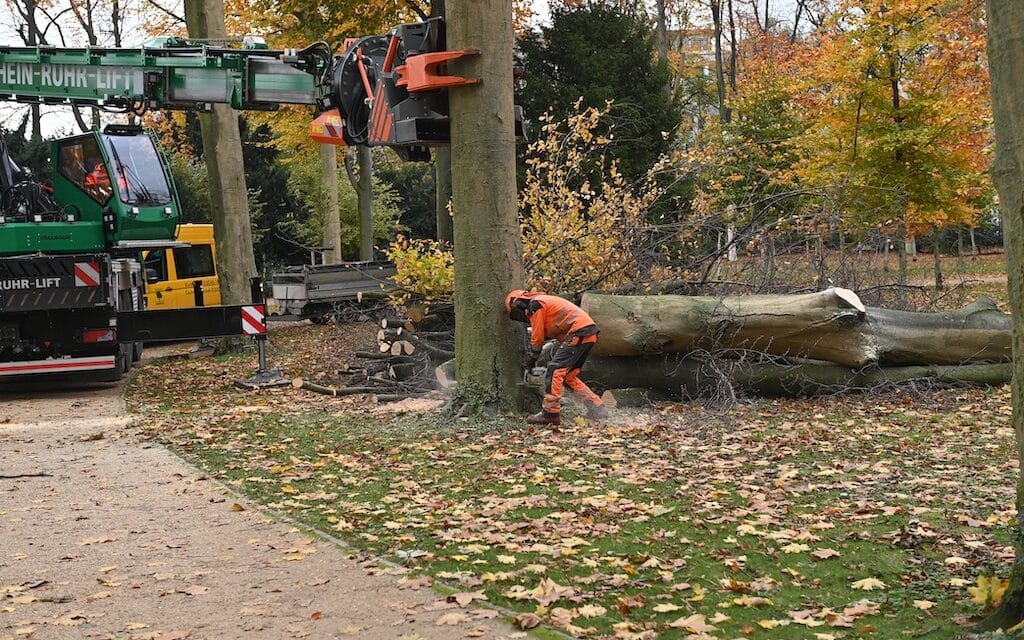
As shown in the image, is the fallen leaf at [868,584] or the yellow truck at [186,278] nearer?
the fallen leaf at [868,584]

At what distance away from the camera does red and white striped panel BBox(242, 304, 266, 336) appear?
1541 cm

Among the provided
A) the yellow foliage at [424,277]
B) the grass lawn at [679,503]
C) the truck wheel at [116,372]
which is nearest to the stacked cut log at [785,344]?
the grass lawn at [679,503]

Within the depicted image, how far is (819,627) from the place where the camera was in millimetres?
4719

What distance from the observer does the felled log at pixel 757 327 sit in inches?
435

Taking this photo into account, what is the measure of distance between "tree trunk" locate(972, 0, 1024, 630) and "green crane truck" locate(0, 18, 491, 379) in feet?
21.0

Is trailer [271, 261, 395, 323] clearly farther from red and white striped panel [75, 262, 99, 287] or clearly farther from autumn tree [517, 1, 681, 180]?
red and white striped panel [75, 262, 99, 287]

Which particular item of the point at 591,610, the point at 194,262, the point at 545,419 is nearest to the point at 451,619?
the point at 591,610

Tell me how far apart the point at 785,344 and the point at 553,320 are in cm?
252

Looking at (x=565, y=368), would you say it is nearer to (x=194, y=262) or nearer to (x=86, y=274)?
(x=86, y=274)

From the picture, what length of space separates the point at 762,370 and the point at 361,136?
4.94 metres

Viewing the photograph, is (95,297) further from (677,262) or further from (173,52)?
(677,262)

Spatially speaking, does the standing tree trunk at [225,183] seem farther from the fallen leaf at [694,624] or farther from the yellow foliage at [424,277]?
the fallen leaf at [694,624]

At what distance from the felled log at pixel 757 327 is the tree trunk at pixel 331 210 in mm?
21145

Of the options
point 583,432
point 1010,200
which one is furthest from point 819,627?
point 583,432
